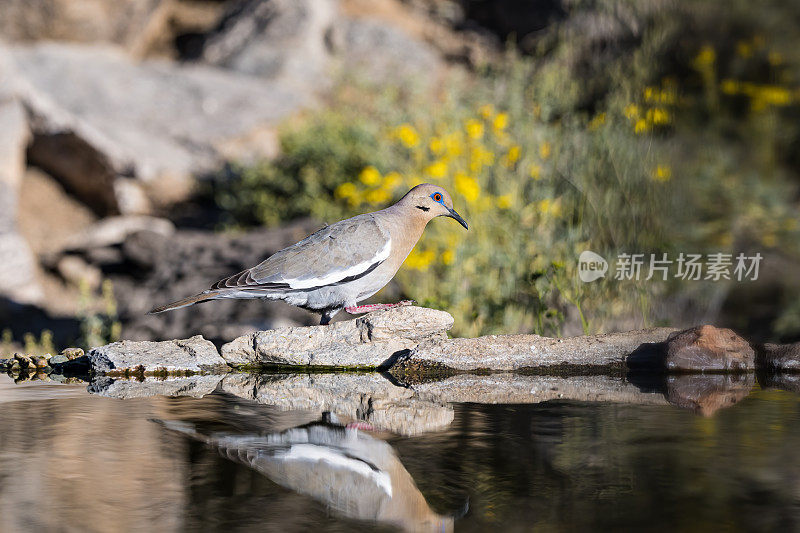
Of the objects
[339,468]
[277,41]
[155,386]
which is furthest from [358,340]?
[277,41]

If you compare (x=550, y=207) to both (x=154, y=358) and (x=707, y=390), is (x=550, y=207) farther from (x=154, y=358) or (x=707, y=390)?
(x=154, y=358)

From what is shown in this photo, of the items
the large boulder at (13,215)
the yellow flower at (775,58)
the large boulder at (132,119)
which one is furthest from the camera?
the large boulder at (132,119)

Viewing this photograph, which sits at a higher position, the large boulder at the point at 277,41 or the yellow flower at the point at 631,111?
the large boulder at the point at 277,41

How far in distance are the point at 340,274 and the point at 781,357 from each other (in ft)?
8.62

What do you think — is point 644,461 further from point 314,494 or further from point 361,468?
point 314,494

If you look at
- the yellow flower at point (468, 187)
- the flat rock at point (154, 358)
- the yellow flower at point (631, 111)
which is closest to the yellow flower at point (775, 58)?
the yellow flower at point (631, 111)

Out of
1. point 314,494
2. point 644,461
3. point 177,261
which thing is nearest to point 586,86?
point 177,261

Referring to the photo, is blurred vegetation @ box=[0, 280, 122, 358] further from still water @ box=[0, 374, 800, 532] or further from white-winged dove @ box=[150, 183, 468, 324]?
still water @ box=[0, 374, 800, 532]

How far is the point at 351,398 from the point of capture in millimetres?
3977

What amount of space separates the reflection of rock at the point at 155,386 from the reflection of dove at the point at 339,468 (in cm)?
82

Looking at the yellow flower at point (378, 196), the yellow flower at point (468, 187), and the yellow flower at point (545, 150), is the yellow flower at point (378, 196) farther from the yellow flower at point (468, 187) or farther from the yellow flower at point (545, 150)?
the yellow flower at point (545, 150)

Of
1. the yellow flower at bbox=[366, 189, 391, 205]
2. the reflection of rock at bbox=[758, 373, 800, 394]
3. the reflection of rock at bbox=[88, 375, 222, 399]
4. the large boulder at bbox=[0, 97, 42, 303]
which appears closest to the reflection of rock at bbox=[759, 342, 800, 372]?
the reflection of rock at bbox=[758, 373, 800, 394]

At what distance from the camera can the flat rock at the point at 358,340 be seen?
16.2 feet

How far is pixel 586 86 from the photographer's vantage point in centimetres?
A: 687
